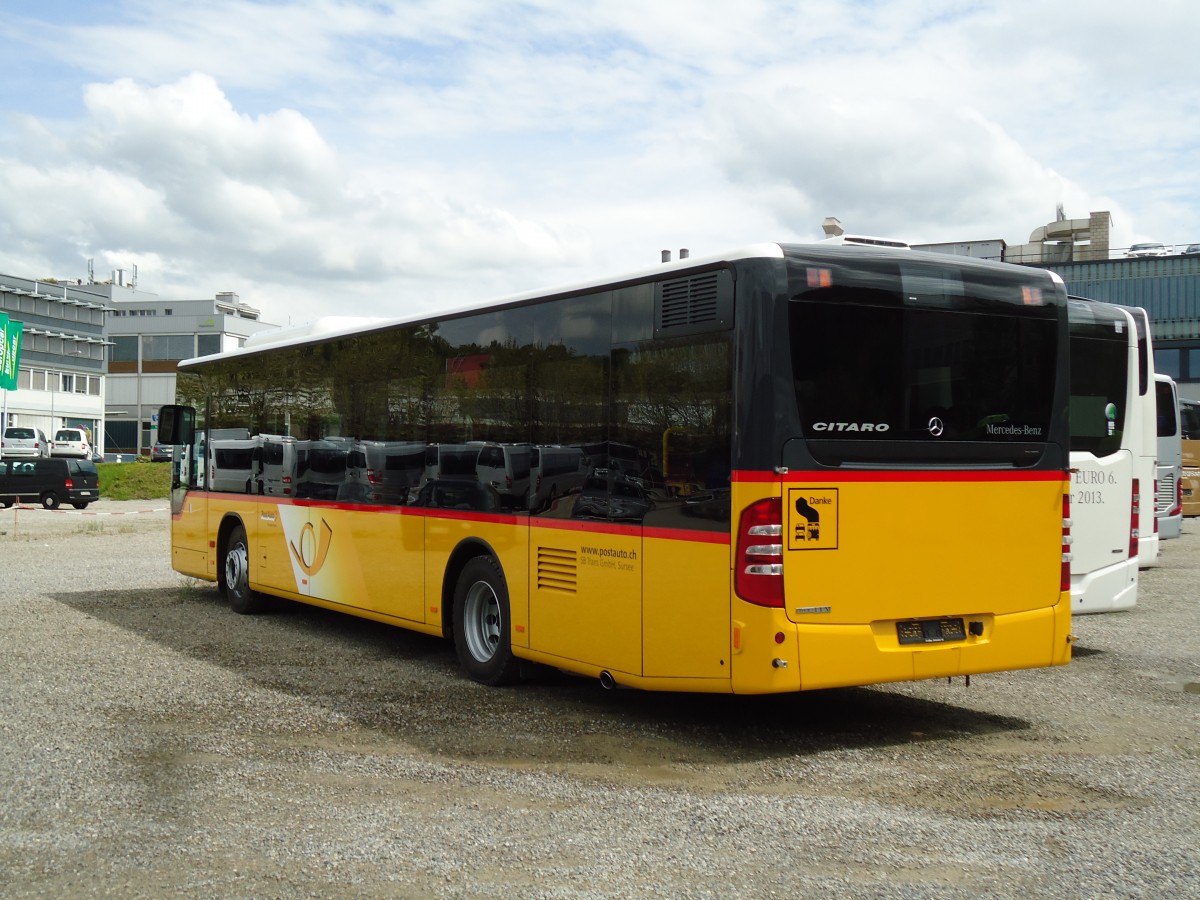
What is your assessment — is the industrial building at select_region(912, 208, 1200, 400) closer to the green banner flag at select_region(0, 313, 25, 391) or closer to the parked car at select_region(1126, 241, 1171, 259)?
the parked car at select_region(1126, 241, 1171, 259)

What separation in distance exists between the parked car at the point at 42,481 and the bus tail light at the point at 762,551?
35466 millimetres

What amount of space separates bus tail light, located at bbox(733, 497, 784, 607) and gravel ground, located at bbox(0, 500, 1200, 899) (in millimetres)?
944

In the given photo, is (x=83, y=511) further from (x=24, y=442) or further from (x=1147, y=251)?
(x=1147, y=251)

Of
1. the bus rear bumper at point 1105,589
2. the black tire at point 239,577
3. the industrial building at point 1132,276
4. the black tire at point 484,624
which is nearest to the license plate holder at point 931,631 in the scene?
the black tire at point 484,624

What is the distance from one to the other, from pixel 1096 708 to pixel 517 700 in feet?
12.8

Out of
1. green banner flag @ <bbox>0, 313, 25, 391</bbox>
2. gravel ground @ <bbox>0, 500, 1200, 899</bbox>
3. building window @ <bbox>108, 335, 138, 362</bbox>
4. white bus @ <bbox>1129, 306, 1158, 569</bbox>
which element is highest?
building window @ <bbox>108, 335, 138, 362</bbox>

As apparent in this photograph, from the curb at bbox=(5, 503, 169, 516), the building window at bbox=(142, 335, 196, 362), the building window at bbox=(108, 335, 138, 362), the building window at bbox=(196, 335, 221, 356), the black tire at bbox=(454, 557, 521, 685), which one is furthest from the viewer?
the building window at bbox=(108, 335, 138, 362)

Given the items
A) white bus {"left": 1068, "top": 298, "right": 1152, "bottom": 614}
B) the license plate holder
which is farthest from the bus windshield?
the license plate holder

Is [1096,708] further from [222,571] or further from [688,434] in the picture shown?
[222,571]

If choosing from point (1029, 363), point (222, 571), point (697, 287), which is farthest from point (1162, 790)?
point (222, 571)

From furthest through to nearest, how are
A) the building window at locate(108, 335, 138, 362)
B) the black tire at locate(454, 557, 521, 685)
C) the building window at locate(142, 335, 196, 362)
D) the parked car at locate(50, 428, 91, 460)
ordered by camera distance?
the building window at locate(108, 335, 138, 362) < the building window at locate(142, 335, 196, 362) < the parked car at locate(50, 428, 91, 460) < the black tire at locate(454, 557, 521, 685)

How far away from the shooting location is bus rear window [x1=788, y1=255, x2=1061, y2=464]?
7148mm

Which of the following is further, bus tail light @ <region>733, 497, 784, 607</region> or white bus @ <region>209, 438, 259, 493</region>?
white bus @ <region>209, 438, 259, 493</region>

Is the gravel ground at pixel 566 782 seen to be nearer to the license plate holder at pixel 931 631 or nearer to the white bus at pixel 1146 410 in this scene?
the license plate holder at pixel 931 631
